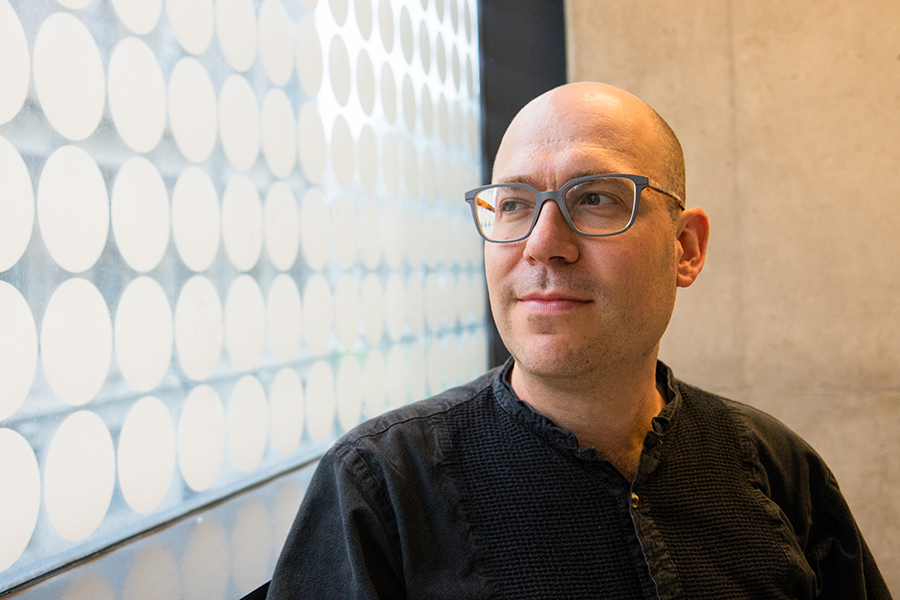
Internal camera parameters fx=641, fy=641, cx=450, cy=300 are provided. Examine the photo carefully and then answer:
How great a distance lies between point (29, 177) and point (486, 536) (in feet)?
3.17

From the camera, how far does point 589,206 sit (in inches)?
46.4

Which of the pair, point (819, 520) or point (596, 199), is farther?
point (819, 520)

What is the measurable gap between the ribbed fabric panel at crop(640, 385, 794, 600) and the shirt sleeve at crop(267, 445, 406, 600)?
0.47 metres

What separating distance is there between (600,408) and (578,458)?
0.37 ft

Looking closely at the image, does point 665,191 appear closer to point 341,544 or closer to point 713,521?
point 713,521

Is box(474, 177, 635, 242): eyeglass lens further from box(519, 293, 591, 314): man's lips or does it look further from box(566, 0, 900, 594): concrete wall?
box(566, 0, 900, 594): concrete wall

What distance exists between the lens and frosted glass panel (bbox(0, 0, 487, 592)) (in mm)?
1075

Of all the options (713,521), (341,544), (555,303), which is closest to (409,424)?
(341,544)

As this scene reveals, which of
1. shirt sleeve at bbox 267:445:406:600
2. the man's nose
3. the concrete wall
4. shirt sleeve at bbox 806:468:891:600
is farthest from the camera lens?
the concrete wall

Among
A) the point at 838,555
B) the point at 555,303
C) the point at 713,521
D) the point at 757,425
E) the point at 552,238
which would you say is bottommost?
the point at 838,555

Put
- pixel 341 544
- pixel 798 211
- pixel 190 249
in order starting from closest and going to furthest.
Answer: pixel 341 544 → pixel 190 249 → pixel 798 211

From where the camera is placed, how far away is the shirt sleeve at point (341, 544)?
103 cm

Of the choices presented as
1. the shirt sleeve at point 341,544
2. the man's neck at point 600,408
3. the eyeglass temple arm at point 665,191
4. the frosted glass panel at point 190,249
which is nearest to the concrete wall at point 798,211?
the frosted glass panel at point 190,249

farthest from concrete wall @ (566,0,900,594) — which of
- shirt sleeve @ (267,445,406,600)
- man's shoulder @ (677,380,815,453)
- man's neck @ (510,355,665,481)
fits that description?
shirt sleeve @ (267,445,406,600)
